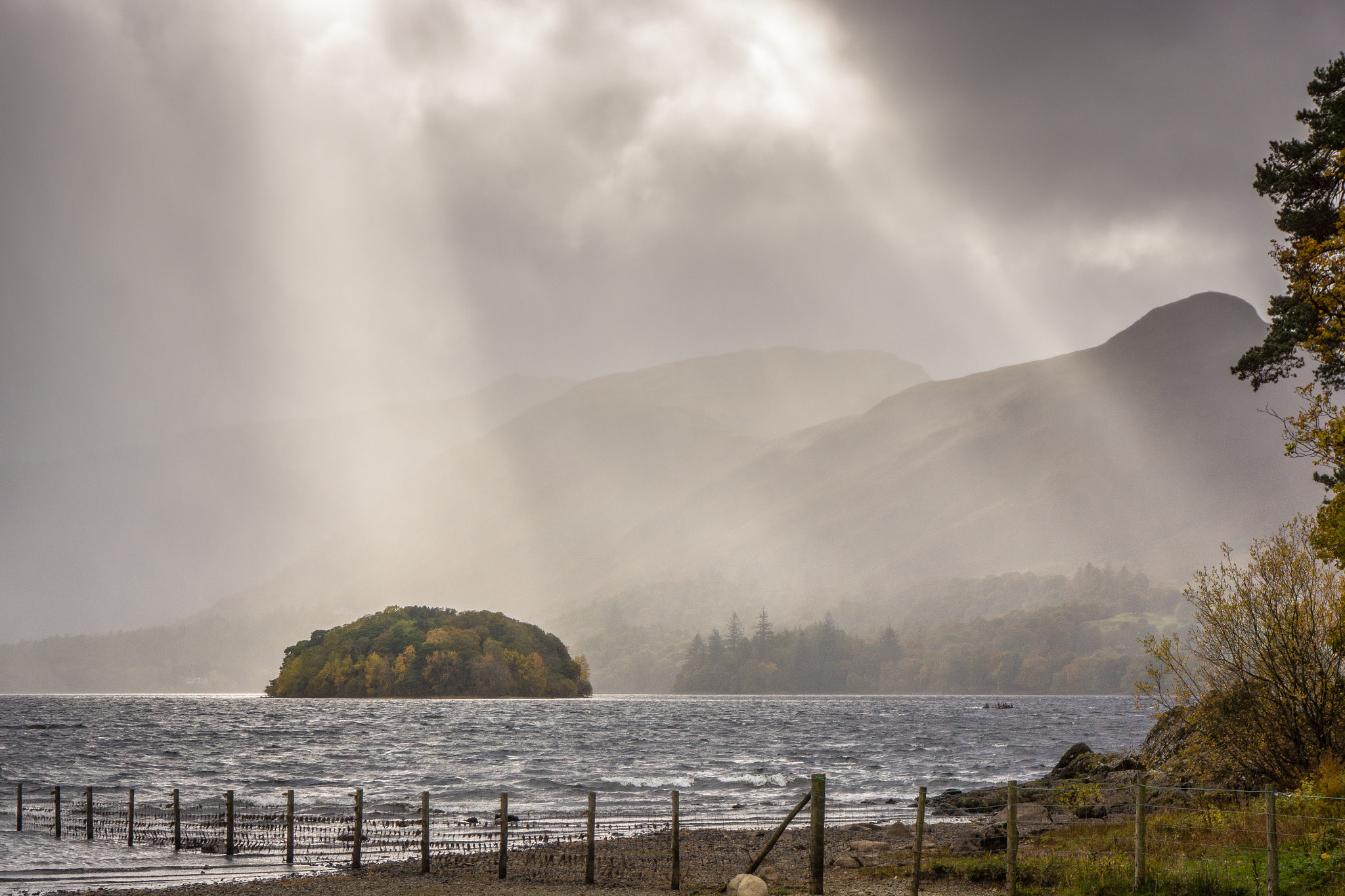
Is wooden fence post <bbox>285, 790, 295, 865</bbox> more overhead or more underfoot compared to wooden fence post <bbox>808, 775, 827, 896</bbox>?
more underfoot

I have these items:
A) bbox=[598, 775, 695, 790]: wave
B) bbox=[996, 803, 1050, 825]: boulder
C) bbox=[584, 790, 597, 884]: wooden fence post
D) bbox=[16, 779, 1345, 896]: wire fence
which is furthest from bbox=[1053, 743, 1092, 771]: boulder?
bbox=[584, 790, 597, 884]: wooden fence post

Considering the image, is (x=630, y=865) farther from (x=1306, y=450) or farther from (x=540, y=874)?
(x=1306, y=450)

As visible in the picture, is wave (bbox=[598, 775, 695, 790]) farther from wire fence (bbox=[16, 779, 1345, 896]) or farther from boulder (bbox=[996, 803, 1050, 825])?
boulder (bbox=[996, 803, 1050, 825])

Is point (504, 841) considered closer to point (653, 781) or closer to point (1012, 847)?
point (1012, 847)

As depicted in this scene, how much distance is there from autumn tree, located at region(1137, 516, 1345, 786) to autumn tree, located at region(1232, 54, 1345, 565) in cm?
127

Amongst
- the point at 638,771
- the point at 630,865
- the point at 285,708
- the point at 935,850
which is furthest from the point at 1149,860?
the point at 285,708

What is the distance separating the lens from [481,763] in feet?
240

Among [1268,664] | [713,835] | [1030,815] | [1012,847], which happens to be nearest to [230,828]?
[713,835]

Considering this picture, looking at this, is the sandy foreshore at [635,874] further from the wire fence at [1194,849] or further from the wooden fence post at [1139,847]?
the wooden fence post at [1139,847]

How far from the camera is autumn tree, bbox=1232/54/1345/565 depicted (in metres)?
22.9

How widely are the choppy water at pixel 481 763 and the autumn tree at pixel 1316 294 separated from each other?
27198 millimetres

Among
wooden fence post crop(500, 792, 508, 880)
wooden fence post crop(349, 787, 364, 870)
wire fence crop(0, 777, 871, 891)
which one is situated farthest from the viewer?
wooden fence post crop(349, 787, 364, 870)

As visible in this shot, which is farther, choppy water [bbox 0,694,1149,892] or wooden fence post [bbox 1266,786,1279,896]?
choppy water [bbox 0,694,1149,892]

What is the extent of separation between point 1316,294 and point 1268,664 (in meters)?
9.61
